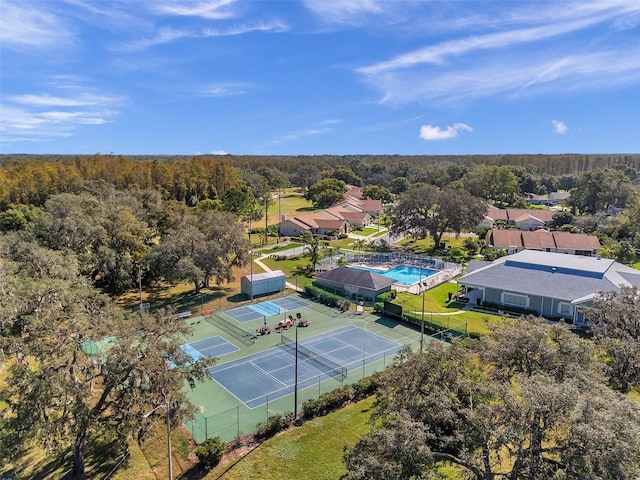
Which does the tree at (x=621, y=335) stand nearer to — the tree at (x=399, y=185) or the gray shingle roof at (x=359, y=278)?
the gray shingle roof at (x=359, y=278)

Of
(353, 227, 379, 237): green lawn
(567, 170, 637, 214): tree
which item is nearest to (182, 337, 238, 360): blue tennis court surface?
(353, 227, 379, 237): green lawn

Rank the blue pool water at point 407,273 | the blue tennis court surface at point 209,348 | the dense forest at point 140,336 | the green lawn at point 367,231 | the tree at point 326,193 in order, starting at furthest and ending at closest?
the tree at point 326,193, the green lawn at point 367,231, the blue pool water at point 407,273, the blue tennis court surface at point 209,348, the dense forest at point 140,336

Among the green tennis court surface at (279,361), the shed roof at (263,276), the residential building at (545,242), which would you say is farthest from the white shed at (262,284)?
the residential building at (545,242)

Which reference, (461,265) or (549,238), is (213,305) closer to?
(461,265)

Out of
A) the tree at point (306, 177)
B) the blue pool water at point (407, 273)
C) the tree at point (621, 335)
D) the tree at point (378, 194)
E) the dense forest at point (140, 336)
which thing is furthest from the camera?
the tree at point (306, 177)

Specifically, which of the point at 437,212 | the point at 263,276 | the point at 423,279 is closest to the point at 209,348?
the point at 263,276

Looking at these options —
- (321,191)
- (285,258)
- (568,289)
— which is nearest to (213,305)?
(285,258)

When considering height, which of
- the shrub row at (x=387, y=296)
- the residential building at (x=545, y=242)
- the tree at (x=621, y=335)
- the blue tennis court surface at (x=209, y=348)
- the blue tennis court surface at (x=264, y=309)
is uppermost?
the tree at (x=621, y=335)
